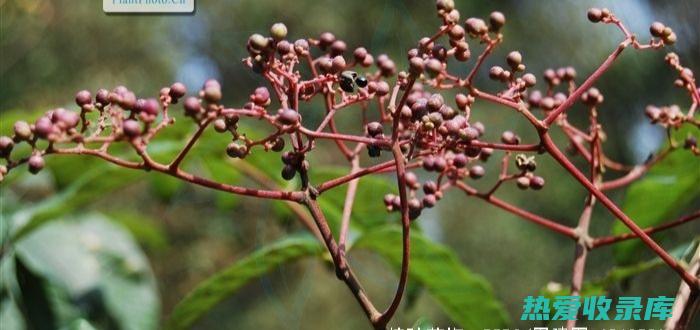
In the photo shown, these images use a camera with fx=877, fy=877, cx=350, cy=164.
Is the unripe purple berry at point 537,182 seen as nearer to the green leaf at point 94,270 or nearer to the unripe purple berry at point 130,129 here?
the unripe purple berry at point 130,129

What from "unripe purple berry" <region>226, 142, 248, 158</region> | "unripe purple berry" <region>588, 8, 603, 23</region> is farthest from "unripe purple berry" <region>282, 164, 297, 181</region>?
"unripe purple berry" <region>588, 8, 603, 23</region>

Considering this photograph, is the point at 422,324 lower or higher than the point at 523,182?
lower

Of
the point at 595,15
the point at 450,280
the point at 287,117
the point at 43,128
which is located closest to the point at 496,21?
the point at 595,15

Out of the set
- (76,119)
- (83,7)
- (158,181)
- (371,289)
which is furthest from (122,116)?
(83,7)

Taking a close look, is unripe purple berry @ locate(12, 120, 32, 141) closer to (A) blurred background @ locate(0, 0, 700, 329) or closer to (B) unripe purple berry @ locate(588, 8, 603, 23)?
(B) unripe purple berry @ locate(588, 8, 603, 23)

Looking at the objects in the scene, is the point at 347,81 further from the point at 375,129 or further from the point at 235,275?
the point at 235,275

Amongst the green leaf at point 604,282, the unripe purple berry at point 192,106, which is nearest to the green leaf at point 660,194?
the green leaf at point 604,282
